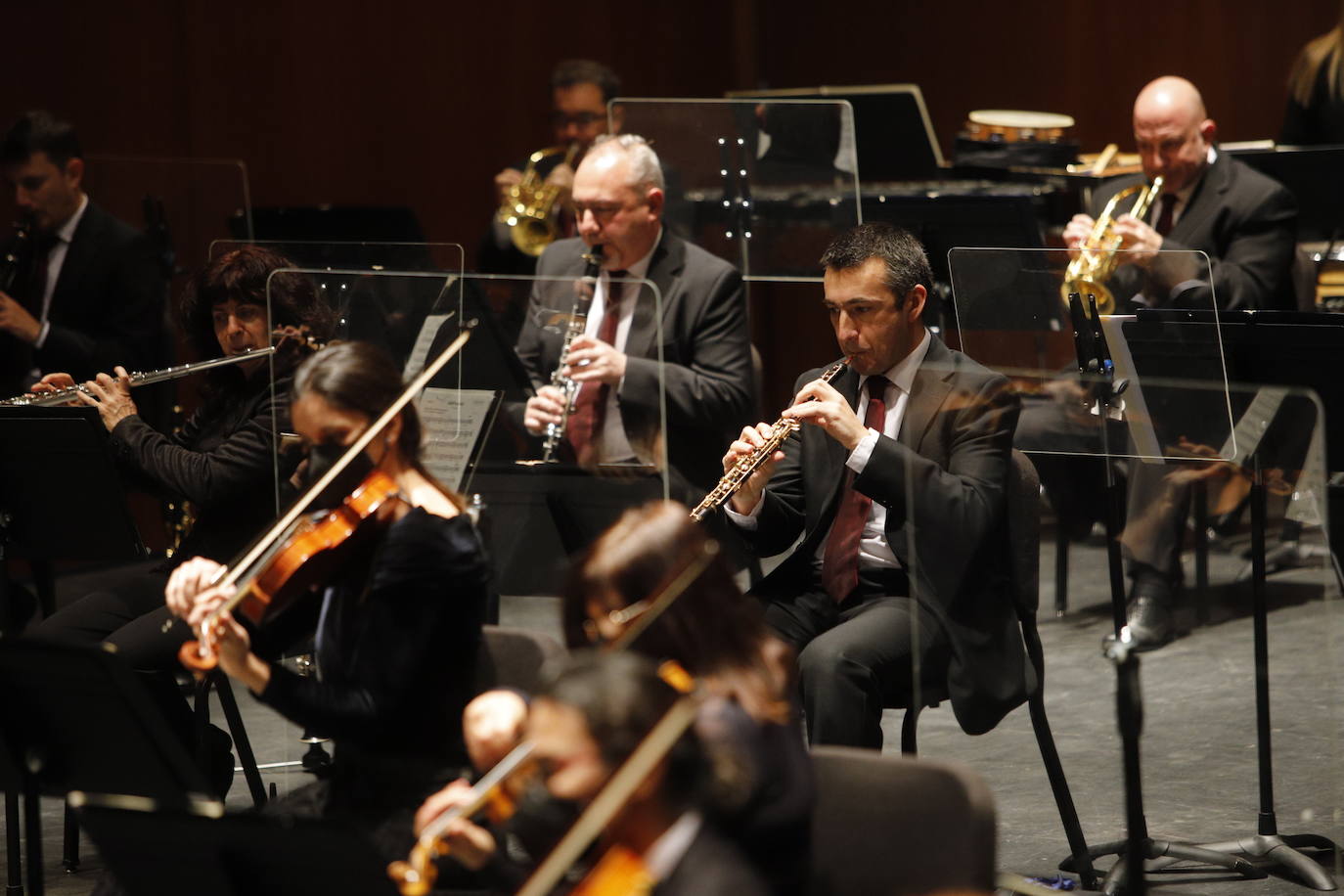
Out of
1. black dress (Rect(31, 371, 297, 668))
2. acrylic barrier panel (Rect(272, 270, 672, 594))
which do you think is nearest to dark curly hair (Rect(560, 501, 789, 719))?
acrylic barrier panel (Rect(272, 270, 672, 594))

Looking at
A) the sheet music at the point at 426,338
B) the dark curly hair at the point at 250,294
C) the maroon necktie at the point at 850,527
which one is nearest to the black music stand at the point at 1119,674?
the maroon necktie at the point at 850,527

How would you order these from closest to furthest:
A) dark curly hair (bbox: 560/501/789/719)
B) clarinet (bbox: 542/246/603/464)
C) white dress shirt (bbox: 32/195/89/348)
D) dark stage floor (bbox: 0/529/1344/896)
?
1. dark curly hair (bbox: 560/501/789/719)
2. dark stage floor (bbox: 0/529/1344/896)
3. clarinet (bbox: 542/246/603/464)
4. white dress shirt (bbox: 32/195/89/348)

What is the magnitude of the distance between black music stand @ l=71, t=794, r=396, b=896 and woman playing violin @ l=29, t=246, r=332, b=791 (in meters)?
1.30

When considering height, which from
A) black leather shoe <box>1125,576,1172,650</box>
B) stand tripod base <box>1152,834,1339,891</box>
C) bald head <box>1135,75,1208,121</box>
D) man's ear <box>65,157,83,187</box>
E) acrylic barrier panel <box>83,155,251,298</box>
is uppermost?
bald head <box>1135,75,1208,121</box>

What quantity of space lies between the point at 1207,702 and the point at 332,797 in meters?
1.25

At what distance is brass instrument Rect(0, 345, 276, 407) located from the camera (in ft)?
11.2

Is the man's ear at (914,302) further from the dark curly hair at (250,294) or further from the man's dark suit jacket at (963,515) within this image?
the dark curly hair at (250,294)

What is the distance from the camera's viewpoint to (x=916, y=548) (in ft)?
8.66

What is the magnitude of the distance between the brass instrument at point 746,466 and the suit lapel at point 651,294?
0.45 metres

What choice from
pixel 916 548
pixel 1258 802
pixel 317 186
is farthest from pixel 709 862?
pixel 317 186

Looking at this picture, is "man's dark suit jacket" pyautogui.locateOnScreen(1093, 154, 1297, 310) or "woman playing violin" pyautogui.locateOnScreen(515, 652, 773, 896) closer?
"woman playing violin" pyautogui.locateOnScreen(515, 652, 773, 896)

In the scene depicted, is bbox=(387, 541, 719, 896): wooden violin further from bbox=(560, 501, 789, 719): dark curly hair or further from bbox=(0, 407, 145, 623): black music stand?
bbox=(0, 407, 145, 623): black music stand

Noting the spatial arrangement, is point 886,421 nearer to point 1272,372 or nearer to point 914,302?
point 914,302

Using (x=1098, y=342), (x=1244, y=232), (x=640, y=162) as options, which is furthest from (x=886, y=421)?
(x=1244, y=232)
